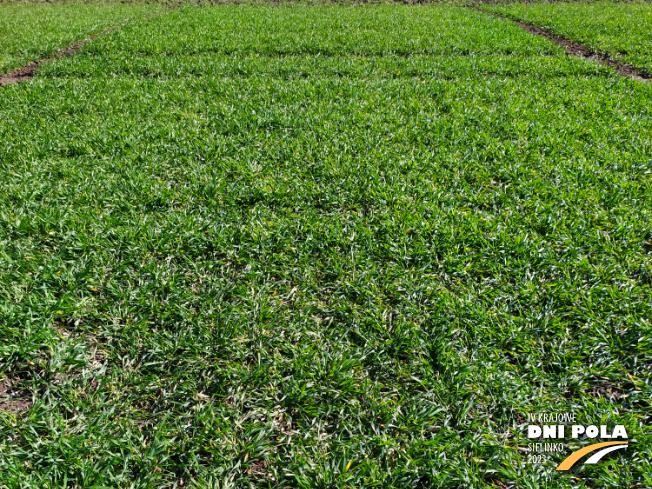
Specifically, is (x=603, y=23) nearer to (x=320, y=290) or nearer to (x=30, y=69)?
(x=320, y=290)

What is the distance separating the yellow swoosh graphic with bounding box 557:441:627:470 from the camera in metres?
1.88

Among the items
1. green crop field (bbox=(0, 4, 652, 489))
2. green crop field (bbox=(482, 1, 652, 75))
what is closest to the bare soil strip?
green crop field (bbox=(0, 4, 652, 489))

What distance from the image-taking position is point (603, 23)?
10719 millimetres

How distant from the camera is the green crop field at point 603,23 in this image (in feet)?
28.3

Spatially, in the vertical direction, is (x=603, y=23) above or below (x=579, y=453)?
above

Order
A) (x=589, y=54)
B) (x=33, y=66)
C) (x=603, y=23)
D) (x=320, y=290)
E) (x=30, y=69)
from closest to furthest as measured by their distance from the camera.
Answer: (x=320, y=290), (x=30, y=69), (x=33, y=66), (x=589, y=54), (x=603, y=23)

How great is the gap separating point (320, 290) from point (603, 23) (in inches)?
543

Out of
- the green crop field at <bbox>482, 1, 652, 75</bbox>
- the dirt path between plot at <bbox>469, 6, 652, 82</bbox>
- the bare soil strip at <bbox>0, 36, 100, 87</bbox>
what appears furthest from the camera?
the green crop field at <bbox>482, 1, 652, 75</bbox>

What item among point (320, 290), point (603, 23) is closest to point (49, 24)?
point (320, 290)

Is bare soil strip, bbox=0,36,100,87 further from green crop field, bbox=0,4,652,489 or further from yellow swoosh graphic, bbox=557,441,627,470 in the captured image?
yellow swoosh graphic, bbox=557,441,627,470

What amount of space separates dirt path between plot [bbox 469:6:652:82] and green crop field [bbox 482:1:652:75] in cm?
10

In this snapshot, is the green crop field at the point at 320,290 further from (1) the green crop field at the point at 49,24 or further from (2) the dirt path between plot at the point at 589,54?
(1) the green crop field at the point at 49,24

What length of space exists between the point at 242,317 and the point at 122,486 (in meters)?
1.18

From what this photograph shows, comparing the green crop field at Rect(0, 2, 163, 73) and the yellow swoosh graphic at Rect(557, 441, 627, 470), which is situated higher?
the green crop field at Rect(0, 2, 163, 73)
